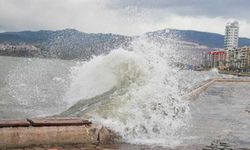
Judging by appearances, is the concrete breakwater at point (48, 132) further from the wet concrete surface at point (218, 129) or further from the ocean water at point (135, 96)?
the wet concrete surface at point (218, 129)

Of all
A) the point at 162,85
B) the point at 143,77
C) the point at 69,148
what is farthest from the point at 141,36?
the point at 69,148

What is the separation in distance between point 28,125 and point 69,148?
22.2 inches

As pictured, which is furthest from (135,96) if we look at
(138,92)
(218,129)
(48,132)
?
(48,132)

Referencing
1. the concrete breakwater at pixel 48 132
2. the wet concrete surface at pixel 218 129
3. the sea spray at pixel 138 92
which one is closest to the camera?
the concrete breakwater at pixel 48 132

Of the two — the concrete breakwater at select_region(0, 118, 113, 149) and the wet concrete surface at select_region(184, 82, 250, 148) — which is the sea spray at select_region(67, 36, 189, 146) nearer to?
the wet concrete surface at select_region(184, 82, 250, 148)

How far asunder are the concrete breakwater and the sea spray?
744mm

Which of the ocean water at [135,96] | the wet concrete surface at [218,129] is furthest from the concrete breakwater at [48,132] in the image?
the wet concrete surface at [218,129]

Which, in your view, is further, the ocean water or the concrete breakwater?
the ocean water

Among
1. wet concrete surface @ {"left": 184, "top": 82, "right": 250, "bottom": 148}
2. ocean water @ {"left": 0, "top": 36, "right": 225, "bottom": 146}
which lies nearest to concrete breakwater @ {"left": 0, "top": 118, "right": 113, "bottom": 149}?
ocean water @ {"left": 0, "top": 36, "right": 225, "bottom": 146}

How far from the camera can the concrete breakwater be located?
5.45 metres

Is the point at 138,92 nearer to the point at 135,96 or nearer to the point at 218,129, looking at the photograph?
the point at 135,96

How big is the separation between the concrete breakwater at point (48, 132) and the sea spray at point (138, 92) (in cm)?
74

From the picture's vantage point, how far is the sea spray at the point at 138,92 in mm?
7282

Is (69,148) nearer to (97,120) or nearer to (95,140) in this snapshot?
(95,140)
